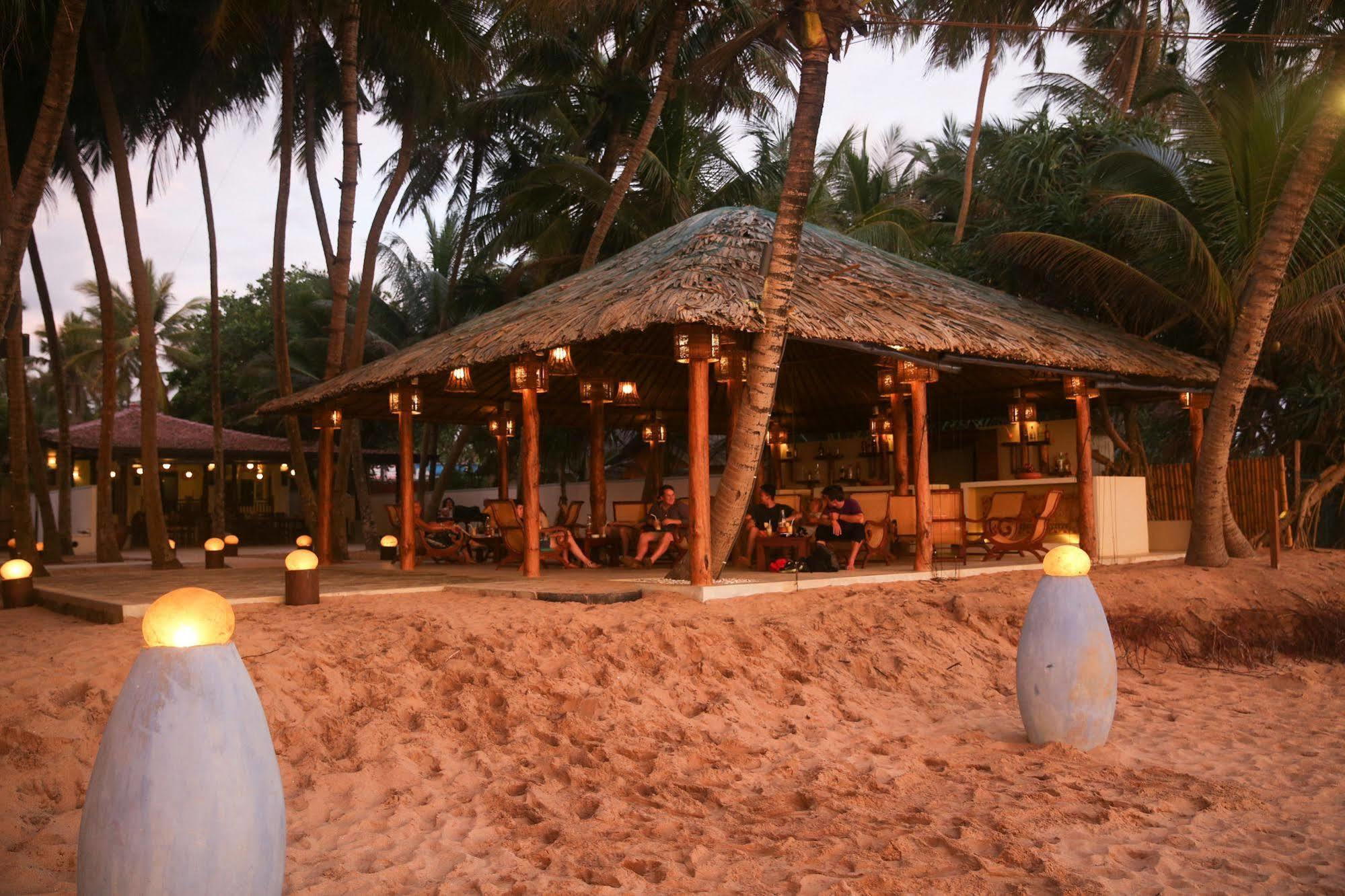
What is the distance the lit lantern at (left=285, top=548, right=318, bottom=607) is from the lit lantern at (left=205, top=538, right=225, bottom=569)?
5310 mm

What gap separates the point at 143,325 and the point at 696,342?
327 inches

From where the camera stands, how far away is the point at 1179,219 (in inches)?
501

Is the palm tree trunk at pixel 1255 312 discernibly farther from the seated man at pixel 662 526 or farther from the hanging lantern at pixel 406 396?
the hanging lantern at pixel 406 396

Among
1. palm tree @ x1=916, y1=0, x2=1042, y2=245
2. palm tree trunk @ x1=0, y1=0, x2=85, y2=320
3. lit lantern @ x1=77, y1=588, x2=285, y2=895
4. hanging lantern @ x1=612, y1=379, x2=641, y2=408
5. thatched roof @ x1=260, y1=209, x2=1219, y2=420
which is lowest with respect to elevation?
lit lantern @ x1=77, y1=588, x2=285, y2=895

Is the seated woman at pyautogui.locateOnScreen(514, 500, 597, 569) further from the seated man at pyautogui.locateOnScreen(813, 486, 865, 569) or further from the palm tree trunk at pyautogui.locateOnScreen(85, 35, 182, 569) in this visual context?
the palm tree trunk at pyautogui.locateOnScreen(85, 35, 182, 569)

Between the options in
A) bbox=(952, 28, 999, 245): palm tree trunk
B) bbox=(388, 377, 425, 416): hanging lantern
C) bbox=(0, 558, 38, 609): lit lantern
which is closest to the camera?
bbox=(0, 558, 38, 609): lit lantern

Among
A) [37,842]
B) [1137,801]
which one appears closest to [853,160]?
[1137,801]

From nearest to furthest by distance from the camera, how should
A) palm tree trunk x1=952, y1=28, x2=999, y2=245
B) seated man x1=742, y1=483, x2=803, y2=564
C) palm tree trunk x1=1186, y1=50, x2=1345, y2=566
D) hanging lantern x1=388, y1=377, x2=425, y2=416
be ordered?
palm tree trunk x1=1186, y1=50, x2=1345, y2=566, seated man x1=742, y1=483, x2=803, y2=564, hanging lantern x1=388, y1=377, x2=425, y2=416, palm tree trunk x1=952, y1=28, x2=999, y2=245

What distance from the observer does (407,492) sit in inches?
460

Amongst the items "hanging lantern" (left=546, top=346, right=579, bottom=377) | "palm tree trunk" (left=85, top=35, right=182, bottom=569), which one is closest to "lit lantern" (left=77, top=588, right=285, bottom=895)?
"hanging lantern" (left=546, top=346, right=579, bottom=377)

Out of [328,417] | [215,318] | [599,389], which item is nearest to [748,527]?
[599,389]

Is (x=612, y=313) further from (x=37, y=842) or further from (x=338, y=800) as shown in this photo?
(x=37, y=842)

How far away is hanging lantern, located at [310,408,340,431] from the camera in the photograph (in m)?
13.1

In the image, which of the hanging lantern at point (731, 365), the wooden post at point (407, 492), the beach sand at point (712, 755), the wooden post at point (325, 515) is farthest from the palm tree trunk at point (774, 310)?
the wooden post at point (325, 515)
